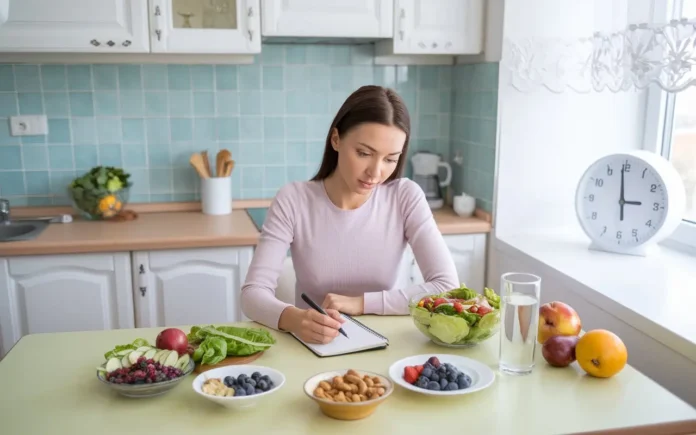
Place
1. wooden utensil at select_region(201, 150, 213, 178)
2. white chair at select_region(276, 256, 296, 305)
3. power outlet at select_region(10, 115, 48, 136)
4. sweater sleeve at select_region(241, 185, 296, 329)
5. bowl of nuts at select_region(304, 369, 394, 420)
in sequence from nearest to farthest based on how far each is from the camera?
bowl of nuts at select_region(304, 369, 394, 420) < sweater sleeve at select_region(241, 185, 296, 329) < white chair at select_region(276, 256, 296, 305) < power outlet at select_region(10, 115, 48, 136) < wooden utensil at select_region(201, 150, 213, 178)

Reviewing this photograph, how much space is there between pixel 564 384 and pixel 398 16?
1.81 metres

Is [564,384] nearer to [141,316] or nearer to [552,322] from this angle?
[552,322]

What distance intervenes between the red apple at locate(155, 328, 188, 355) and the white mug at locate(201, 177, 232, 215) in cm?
157

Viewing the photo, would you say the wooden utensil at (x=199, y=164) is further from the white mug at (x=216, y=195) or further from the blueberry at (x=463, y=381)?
the blueberry at (x=463, y=381)

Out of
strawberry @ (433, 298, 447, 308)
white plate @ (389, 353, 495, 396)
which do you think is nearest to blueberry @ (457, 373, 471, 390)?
white plate @ (389, 353, 495, 396)

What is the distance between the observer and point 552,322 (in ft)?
4.71

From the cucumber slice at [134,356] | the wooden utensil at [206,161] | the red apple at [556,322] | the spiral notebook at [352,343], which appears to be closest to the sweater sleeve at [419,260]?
the spiral notebook at [352,343]

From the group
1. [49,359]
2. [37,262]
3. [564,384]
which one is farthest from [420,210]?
[37,262]

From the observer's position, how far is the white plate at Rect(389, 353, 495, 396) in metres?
1.22

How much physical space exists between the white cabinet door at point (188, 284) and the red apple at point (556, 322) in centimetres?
142

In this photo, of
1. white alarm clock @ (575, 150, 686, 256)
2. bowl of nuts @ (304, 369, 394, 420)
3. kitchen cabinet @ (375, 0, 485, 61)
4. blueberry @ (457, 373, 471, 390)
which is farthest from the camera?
kitchen cabinet @ (375, 0, 485, 61)

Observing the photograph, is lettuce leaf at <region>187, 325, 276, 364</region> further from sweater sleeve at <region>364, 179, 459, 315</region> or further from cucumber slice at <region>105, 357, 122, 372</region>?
sweater sleeve at <region>364, 179, 459, 315</region>

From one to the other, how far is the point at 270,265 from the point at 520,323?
700 millimetres

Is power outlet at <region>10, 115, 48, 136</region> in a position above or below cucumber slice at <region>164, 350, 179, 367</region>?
above
